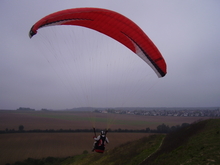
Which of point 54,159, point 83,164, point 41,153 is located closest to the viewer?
point 83,164

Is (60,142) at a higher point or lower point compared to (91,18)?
lower

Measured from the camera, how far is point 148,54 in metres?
8.14

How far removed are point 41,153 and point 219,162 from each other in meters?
21.5

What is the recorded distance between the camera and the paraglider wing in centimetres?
613

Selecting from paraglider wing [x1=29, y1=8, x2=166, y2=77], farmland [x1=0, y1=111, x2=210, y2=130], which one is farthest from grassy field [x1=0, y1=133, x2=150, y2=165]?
paraglider wing [x1=29, y1=8, x2=166, y2=77]

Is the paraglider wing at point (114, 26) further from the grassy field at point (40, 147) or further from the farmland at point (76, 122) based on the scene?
the farmland at point (76, 122)

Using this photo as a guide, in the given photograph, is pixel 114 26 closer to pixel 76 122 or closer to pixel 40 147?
pixel 40 147

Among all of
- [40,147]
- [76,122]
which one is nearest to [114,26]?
[40,147]

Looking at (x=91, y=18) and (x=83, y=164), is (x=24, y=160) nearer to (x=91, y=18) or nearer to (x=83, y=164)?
(x=83, y=164)

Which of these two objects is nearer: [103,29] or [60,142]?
[103,29]

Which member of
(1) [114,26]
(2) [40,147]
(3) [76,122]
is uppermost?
(1) [114,26]

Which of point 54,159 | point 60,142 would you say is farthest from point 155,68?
point 60,142

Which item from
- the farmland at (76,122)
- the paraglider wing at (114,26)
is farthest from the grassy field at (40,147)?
the paraglider wing at (114,26)

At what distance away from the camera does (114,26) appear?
24.6ft
